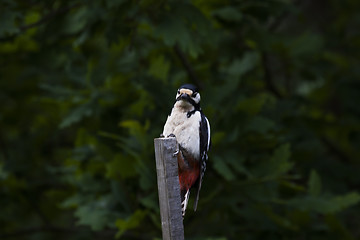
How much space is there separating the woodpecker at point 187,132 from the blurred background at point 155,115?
143 centimetres

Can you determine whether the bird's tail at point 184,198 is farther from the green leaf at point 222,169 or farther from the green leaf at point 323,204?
the green leaf at point 323,204

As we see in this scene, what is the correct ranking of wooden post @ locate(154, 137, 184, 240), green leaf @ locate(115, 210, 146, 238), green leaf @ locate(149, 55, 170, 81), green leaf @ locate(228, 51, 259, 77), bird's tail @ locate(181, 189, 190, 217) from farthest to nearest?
green leaf @ locate(228, 51, 259, 77)
green leaf @ locate(149, 55, 170, 81)
green leaf @ locate(115, 210, 146, 238)
bird's tail @ locate(181, 189, 190, 217)
wooden post @ locate(154, 137, 184, 240)

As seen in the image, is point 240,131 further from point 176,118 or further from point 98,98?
point 176,118

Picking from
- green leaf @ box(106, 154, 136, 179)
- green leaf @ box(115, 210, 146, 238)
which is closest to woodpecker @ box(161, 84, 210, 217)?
green leaf @ box(115, 210, 146, 238)

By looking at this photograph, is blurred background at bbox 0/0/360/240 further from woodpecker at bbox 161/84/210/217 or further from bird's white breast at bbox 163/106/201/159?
bird's white breast at bbox 163/106/201/159

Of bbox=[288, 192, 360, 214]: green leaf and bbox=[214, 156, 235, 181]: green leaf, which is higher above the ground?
bbox=[214, 156, 235, 181]: green leaf

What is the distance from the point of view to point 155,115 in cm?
479

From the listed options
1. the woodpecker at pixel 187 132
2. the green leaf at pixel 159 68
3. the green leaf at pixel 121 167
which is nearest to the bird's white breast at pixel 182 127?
the woodpecker at pixel 187 132

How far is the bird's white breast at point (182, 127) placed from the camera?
2.51 meters

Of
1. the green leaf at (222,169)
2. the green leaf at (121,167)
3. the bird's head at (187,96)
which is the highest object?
the green leaf at (121,167)

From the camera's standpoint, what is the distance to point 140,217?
13.4 ft

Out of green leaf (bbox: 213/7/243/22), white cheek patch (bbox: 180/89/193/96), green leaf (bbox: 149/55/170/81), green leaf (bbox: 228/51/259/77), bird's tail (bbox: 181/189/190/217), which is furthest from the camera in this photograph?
green leaf (bbox: 228/51/259/77)

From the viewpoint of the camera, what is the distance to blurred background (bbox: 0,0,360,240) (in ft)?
14.1

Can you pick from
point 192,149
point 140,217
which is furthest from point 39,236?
point 192,149
